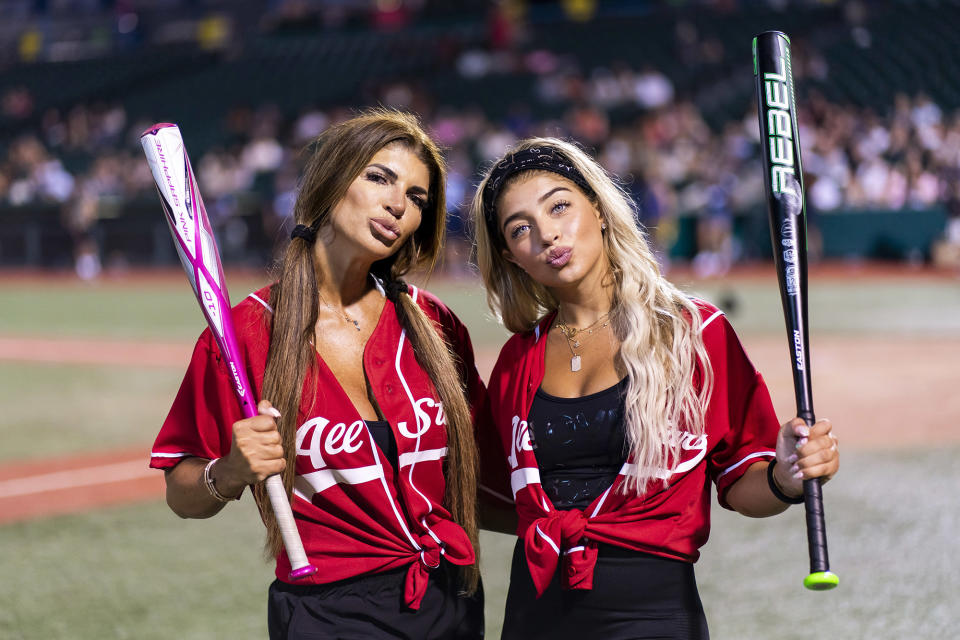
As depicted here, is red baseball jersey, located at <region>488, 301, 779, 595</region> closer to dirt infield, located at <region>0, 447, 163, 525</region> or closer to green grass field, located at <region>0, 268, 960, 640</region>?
green grass field, located at <region>0, 268, 960, 640</region>

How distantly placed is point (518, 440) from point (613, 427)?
24 cm

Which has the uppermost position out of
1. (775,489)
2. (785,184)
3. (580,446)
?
(785,184)

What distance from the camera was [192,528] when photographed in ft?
19.8

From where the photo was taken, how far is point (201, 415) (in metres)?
2.66

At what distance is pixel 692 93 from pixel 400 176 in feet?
73.6

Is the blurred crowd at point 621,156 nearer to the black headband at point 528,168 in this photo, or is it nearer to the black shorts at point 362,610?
the black headband at point 528,168

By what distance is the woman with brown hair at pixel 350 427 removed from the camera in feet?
8.60

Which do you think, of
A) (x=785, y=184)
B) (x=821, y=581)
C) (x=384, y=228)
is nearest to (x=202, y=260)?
(x=384, y=228)

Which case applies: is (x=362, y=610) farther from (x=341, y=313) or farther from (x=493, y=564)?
(x=493, y=564)

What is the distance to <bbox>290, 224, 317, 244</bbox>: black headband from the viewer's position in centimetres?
284

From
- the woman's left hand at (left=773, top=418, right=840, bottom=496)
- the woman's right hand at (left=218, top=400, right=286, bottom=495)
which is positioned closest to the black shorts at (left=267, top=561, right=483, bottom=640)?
the woman's right hand at (left=218, top=400, right=286, bottom=495)

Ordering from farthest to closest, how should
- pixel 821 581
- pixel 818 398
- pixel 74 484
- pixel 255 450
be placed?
pixel 818 398
pixel 74 484
pixel 255 450
pixel 821 581

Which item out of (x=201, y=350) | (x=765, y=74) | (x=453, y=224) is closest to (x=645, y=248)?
(x=765, y=74)

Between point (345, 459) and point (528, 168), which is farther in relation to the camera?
point (528, 168)
